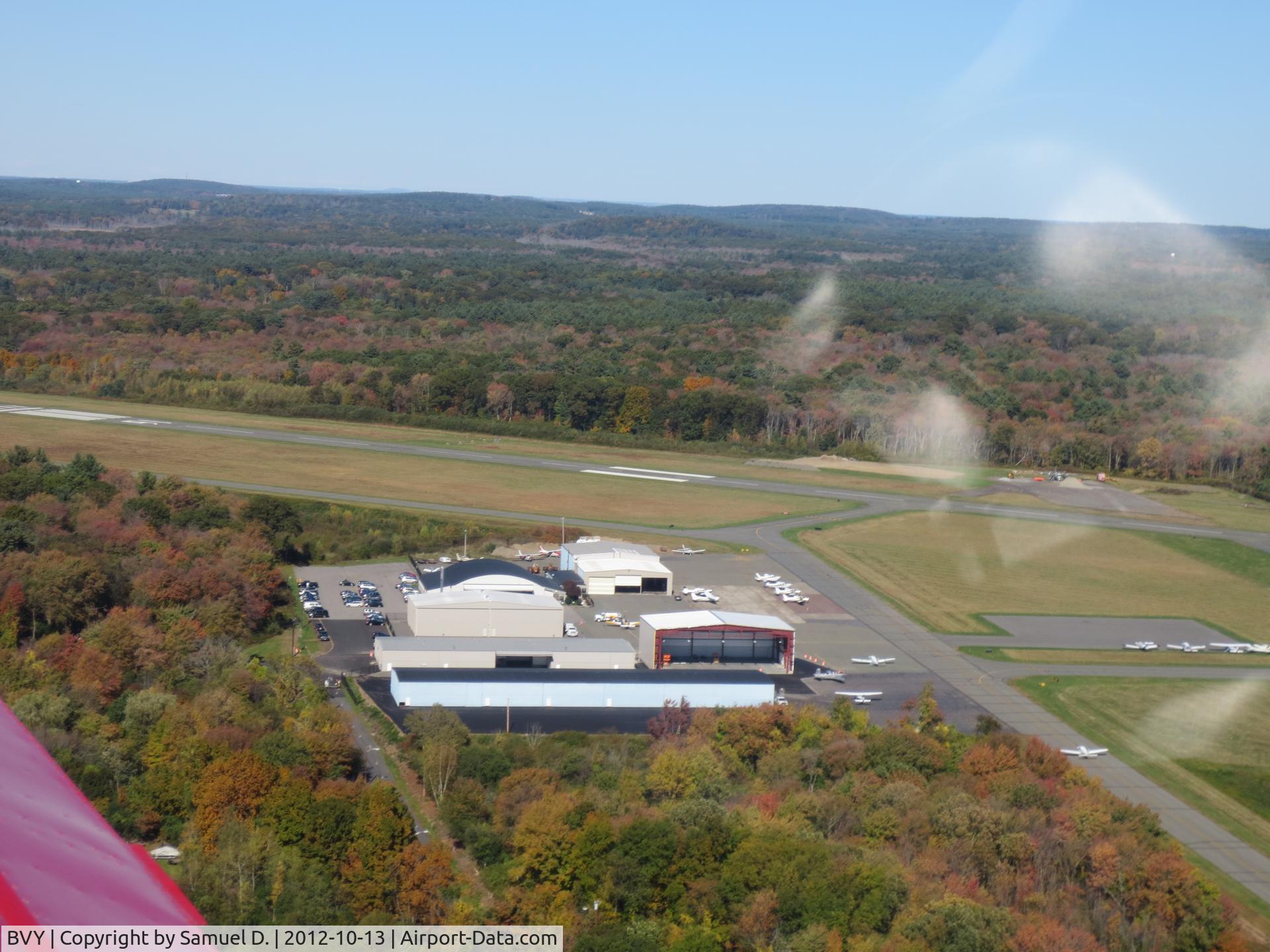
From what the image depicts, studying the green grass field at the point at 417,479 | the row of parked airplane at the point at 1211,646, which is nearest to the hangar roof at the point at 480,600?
the green grass field at the point at 417,479

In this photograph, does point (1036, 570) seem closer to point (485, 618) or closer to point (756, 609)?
point (756, 609)

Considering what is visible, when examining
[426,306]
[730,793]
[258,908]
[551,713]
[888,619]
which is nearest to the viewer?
[258,908]

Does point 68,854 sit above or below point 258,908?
above

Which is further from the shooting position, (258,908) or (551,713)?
(551,713)

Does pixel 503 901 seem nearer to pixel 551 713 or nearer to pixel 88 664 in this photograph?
pixel 551 713

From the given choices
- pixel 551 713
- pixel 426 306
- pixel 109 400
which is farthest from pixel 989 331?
pixel 551 713

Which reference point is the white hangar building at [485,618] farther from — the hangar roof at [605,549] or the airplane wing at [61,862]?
the airplane wing at [61,862]

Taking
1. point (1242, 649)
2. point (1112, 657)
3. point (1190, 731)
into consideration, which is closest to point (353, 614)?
point (1112, 657)

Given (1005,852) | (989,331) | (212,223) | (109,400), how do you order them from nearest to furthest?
(1005,852)
(109,400)
(989,331)
(212,223)
